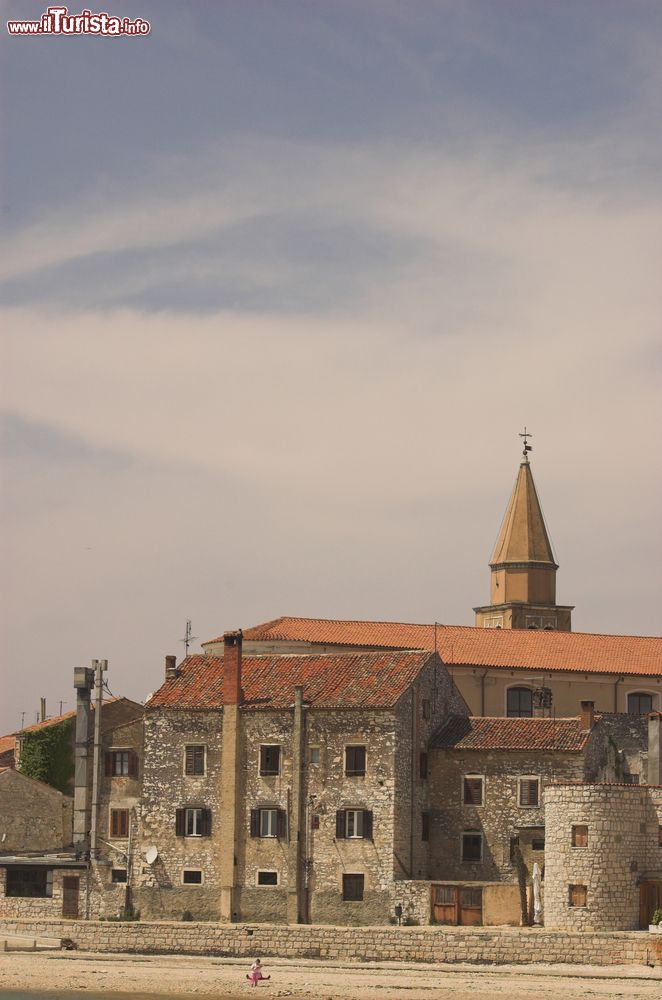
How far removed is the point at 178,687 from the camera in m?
75.1

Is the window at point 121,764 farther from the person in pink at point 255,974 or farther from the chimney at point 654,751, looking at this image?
the chimney at point 654,751

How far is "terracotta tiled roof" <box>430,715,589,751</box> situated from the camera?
7106 centimetres

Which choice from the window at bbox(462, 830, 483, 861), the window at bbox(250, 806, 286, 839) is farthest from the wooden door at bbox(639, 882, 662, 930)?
the window at bbox(250, 806, 286, 839)

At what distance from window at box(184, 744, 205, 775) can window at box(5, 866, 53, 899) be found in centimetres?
756

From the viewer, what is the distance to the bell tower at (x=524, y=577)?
370ft

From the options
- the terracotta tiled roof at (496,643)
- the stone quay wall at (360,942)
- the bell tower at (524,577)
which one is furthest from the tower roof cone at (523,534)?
the stone quay wall at (360,942)

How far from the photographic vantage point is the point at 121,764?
76125mm

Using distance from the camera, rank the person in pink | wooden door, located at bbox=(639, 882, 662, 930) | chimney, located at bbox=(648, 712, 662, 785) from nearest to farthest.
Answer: the person in pink → wooden door, located at bbox=(639, 882, 662, 930) → chimney, located at bbox=(648, 712, 662, 785)

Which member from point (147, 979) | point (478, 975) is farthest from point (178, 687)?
point (478, 975)

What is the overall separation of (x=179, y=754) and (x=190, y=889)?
17.8 ft

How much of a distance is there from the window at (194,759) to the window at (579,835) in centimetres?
1605

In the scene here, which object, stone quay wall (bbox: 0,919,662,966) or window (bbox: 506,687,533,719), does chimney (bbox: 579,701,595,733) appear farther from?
window (bbox: 506,687,533,719)

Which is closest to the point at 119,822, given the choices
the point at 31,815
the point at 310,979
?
the point at 31,815

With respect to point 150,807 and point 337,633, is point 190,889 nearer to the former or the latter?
point 150,807
